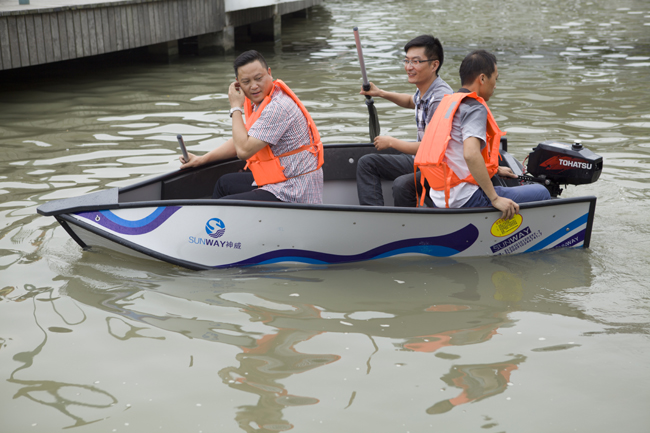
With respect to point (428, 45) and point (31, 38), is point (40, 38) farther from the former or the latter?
point (428, 45)

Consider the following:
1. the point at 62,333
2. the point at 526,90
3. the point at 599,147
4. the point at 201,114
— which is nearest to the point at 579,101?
the point at 526,90

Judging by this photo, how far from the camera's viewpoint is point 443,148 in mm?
3703

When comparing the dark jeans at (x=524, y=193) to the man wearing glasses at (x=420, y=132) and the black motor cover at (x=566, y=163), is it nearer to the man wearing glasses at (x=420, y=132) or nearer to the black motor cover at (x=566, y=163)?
the black motor cover at (x=566, y=163)

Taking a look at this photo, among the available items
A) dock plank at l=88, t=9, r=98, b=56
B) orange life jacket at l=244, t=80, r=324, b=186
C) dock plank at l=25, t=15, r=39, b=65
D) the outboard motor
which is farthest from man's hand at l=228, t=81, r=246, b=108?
dock plank at l=88, t=9, r=98, b=56

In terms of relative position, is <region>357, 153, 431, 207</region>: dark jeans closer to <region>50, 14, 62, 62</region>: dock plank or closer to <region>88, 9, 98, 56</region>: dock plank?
<region>50, 14, 62, 62</region>: dock plank

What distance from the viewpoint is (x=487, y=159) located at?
382 centimetres

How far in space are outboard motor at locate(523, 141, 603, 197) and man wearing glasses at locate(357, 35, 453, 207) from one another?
0.76 metres

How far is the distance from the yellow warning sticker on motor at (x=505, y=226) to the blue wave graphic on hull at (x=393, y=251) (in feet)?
0.39

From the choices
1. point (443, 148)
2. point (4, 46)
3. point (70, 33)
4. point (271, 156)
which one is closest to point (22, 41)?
point (4, 46)

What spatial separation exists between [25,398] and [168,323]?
Answer: 2.55ft

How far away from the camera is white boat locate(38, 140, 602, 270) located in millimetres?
3705

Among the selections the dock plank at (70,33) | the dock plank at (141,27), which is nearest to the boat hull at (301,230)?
the dock plank at (70,33)

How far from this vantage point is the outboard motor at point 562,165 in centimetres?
408

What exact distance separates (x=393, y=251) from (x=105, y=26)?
6.89 meters
